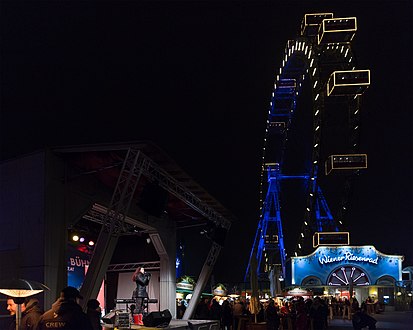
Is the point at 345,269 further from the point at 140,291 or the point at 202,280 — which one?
the point at 140,291

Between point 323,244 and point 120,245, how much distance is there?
86.7 ft

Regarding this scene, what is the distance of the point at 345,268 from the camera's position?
50031 mm

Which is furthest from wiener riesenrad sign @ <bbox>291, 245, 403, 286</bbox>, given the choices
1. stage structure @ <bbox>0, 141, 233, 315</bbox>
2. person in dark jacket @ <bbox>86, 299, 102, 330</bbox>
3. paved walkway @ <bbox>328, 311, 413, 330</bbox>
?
person in dark jacket @ <bbox>86, 299, 102, 330</bbox>

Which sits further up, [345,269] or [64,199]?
[64,199]

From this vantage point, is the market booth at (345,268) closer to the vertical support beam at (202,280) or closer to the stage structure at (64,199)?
the vertical support beam at (202,280)

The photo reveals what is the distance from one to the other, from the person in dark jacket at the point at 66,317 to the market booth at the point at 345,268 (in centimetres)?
4598

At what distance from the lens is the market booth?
49.7m

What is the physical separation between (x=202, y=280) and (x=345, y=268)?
3033 centimetres

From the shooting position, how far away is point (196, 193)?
63.7 ft

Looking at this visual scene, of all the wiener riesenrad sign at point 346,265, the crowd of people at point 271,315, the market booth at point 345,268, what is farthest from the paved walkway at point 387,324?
the wiener riesenrad sign at point 346,265

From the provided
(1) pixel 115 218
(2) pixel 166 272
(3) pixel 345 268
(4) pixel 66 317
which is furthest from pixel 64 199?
(3) pixel 345 268

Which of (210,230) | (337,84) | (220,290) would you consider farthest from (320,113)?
(210,230)

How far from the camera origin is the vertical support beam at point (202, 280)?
21.2 meters

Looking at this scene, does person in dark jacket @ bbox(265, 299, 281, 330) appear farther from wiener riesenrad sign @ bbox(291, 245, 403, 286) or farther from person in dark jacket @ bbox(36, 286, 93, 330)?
wiener riesenrad sign @ bbox(291, 245, 403, 286)
